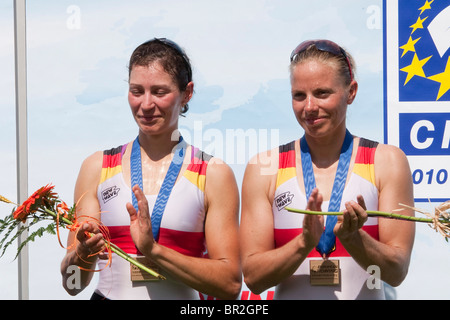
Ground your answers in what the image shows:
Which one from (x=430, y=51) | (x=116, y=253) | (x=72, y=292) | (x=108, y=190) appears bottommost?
(x=72, y=292)

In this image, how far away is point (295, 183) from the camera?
268 cm

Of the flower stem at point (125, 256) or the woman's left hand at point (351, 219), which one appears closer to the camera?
the woman's left hand at point (351, 219)

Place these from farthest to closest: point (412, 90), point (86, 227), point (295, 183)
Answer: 1. point (412, 90)
2. point (295, 183)
3. point (86, 227)

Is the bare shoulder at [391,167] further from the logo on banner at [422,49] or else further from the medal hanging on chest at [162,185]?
the logo on banner at [422,49]

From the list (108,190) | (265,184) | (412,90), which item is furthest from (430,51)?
(108,190)

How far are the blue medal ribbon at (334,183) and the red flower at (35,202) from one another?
1.05m

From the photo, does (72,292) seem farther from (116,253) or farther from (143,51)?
(143,51)

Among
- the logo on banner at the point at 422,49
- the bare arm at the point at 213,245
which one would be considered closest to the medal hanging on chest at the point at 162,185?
the bare arm at the point at 213,245

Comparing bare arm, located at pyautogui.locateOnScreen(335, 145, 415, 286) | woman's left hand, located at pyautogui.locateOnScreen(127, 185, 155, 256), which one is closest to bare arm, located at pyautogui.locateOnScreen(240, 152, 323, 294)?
bare arm, located at pyautogui.locateOnScreen(335, 145, 415, 286)

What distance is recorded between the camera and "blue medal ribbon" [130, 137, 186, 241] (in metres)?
2.67

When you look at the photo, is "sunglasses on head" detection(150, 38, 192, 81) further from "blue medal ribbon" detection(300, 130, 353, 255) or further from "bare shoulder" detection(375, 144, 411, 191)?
"bare shoulder" detection(375, 144, 411, 191)

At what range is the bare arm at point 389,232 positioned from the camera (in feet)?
7.87

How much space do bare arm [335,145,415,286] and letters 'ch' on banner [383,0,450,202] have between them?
3.87ft

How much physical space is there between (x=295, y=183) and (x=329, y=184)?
143 millimetres
